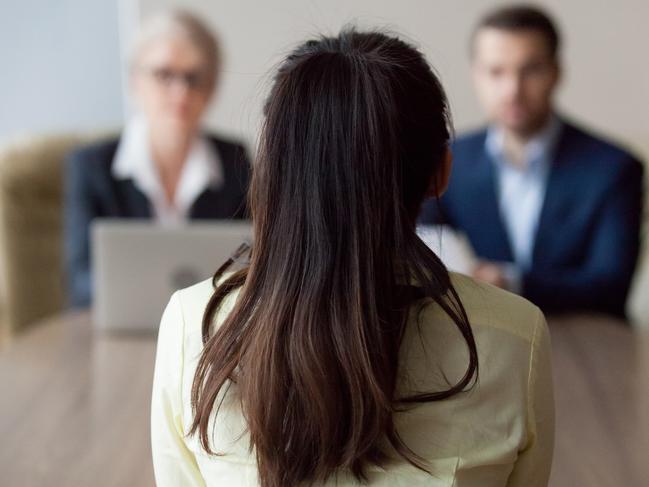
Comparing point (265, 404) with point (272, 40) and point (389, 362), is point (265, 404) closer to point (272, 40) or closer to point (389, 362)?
point (389, 362)

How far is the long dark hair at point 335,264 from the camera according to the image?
3.31 feet

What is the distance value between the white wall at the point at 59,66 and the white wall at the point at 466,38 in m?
0.24

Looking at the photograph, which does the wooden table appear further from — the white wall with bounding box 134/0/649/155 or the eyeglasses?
the white wall with bounding box 134/0/649/155

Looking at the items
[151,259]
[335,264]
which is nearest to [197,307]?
[335,264]

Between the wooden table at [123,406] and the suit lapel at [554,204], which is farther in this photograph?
the suit lapel at [554,204]

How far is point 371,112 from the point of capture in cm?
100

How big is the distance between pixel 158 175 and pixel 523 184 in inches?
41.9

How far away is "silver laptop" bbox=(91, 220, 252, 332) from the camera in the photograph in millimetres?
2197

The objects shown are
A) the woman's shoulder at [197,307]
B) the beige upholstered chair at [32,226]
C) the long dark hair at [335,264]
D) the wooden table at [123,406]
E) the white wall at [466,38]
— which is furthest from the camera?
the white wall at [466,38]

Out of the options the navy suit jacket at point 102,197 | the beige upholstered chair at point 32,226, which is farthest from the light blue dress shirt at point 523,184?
the beige upholstered chair at point 32,226

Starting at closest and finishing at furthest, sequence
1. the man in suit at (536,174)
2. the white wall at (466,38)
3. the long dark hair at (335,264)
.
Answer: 1. the long dark hair at (335,264)
2. the man in suit at (536,174)
3. the white wall at (466,38)

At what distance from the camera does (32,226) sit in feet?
10.9

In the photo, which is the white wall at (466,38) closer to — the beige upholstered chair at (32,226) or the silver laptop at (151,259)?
the beige upholstered chair at (32,226)

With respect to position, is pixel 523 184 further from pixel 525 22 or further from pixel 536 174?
pixel 525 22
